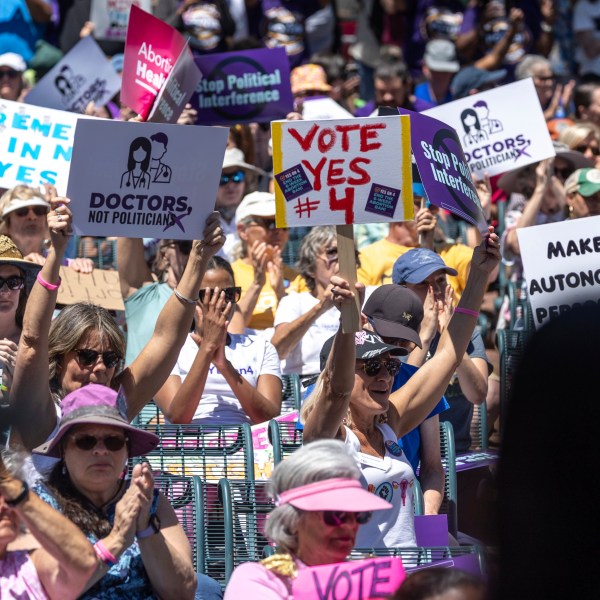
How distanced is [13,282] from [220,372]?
1315mm

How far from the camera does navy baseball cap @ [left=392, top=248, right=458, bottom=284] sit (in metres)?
6.46

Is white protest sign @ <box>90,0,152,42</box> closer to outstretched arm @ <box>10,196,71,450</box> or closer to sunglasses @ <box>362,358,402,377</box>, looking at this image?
sunglasses @ <box>362,358,402,377</box>

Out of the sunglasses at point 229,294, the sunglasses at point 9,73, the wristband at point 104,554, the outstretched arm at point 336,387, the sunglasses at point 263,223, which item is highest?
the sunglasses at point 9,73

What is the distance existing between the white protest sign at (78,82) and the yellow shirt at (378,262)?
Answer: 2.39m

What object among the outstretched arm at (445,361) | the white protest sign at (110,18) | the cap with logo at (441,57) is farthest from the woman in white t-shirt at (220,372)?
the cap with logo at (441,57)

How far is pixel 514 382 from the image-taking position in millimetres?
1190

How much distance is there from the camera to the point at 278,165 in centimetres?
480

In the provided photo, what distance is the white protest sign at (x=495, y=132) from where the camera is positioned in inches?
323

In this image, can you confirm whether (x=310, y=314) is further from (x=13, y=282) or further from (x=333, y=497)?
(x=333, y=497)

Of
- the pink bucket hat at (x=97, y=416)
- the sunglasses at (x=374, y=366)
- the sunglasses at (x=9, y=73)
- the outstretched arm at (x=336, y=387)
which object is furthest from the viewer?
the sunglasses at (x=9, y=73)

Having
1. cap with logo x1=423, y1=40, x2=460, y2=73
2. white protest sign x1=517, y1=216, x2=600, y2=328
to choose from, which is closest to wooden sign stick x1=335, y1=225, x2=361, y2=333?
white protest sign x1=517, y1=216, x2=600, y2=328

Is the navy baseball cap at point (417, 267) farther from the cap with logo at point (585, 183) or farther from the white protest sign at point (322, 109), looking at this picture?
the white protest sign at point (322, 109)

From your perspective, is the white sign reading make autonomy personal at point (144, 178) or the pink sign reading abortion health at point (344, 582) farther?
the white sign reading make autonomy personal at point (144, 178)

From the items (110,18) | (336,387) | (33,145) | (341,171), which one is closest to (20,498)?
(336,387)
